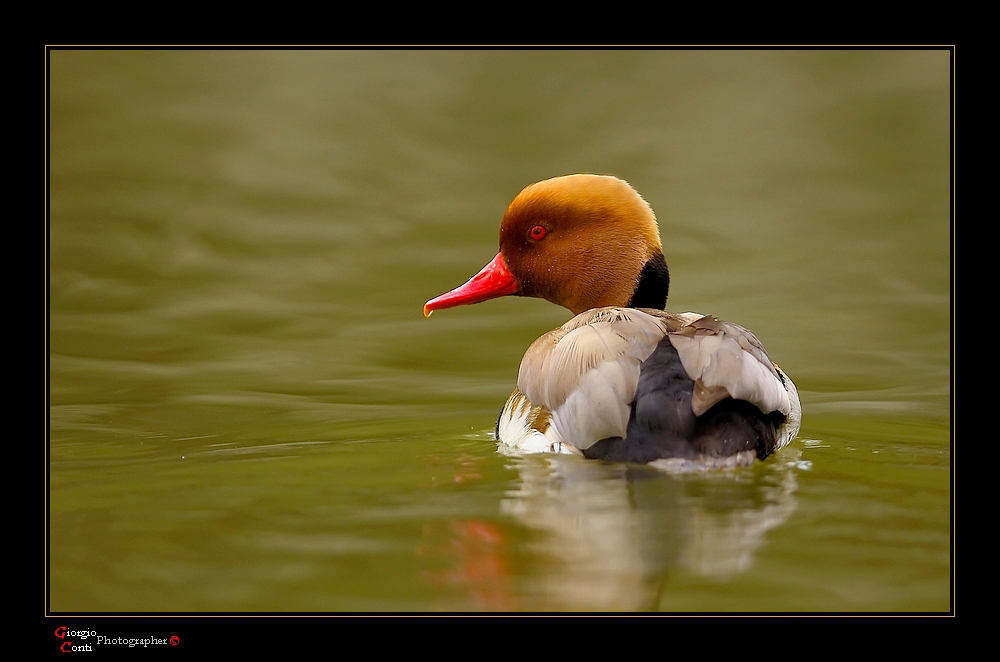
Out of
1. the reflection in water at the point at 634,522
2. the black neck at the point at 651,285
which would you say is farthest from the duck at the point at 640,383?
the reflection in water at the point at 634,522

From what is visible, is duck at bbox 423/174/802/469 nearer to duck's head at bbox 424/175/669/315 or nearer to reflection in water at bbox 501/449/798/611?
duck's head at bbox 424/175/669/315

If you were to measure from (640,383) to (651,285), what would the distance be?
5.19 ft

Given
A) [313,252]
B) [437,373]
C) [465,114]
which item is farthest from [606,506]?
[465,114]

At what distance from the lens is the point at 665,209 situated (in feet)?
37.5

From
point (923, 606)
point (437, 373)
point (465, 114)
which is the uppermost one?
point (465, 114)

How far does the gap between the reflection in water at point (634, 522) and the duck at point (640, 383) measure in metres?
0.12

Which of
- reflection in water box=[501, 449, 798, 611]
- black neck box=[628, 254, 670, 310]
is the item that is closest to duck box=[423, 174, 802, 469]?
black neck box=[628, 254, 670, 310]

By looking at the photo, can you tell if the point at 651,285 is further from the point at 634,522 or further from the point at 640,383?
the point at 634,522

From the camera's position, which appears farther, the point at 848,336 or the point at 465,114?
the point at 465,114

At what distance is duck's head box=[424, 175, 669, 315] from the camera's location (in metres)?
6.50

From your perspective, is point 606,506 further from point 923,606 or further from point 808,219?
point 808,219

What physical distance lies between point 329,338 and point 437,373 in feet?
4.07

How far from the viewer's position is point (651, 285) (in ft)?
21.4

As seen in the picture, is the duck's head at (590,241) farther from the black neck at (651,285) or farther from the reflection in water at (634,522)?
the reflection in water at (634,522)
